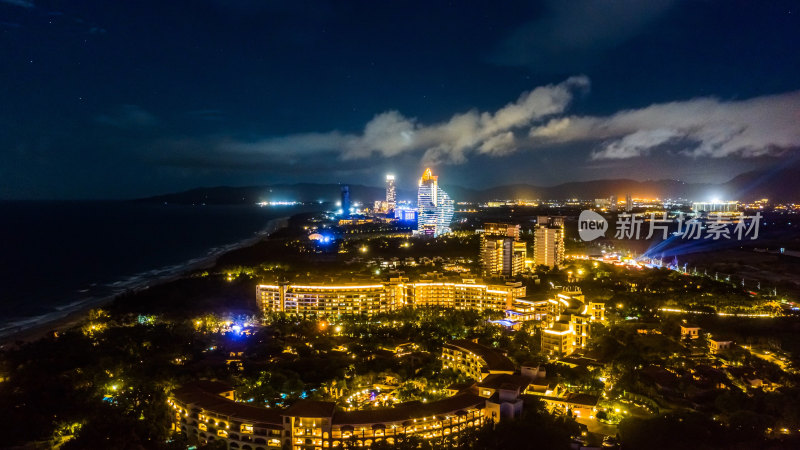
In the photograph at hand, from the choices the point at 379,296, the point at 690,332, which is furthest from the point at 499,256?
the point at 690,332

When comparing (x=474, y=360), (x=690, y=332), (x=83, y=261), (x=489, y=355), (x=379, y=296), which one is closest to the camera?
(x=489, y=355)

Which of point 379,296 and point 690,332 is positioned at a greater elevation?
point 379,296

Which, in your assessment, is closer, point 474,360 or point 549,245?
point 474,360

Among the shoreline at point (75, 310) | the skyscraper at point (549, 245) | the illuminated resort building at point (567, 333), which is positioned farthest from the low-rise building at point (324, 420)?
the skyscraper at point (549, 245)

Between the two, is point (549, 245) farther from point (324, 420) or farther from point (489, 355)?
point (324, 420)

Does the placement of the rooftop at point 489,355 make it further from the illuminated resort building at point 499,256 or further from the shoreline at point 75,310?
the illuminated resort building at point 499,256

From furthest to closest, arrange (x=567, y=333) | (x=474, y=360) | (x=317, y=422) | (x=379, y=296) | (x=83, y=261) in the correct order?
1. (x=83, y=261)
2. (x=379, y=296)
3. (x=567, y=333)
4. (x=474, y=360)
5. (x=317, y=422)

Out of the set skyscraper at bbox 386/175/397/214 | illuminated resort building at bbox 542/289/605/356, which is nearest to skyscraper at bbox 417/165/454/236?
skyscraper at bbox 386/175/397/214
